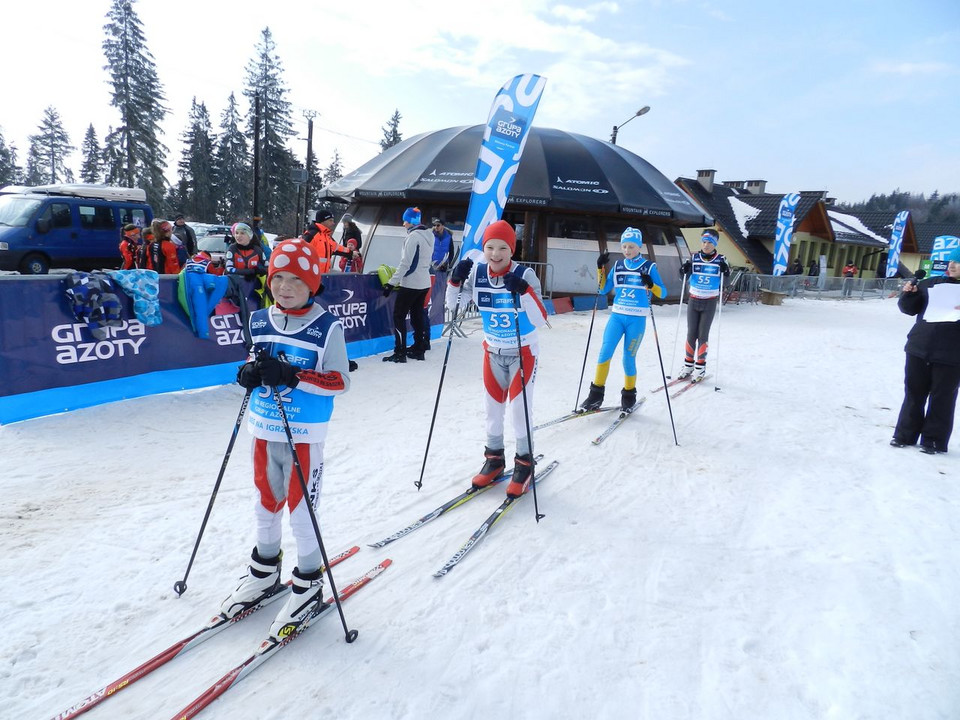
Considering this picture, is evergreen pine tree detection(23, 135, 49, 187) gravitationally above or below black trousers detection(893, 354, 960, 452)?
above

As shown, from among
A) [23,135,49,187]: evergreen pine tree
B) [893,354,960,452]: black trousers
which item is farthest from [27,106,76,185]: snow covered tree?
[893,354,960,452]: black trousers

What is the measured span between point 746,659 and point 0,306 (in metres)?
6.53

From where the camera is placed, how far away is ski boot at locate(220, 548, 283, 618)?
285cm

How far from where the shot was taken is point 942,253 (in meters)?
5.38

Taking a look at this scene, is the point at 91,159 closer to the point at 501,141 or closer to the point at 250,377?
the point at 501,141

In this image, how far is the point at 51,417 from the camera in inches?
215

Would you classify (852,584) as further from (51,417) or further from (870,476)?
(51,417)

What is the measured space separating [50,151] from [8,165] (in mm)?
15259

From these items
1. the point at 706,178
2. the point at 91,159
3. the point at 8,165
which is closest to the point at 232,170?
the point at 91,159

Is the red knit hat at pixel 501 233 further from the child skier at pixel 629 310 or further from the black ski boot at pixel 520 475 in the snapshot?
the child skier at pixel 629 310

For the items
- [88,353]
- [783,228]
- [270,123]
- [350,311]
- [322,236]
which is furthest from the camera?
[270,123]

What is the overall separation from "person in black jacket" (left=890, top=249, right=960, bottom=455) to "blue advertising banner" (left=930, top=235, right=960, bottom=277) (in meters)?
0.06

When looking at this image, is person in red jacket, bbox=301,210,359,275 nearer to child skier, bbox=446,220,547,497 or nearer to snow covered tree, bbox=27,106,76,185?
child skier, bbox=446,220,547,497

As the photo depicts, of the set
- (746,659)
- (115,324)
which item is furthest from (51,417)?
(746,659)
